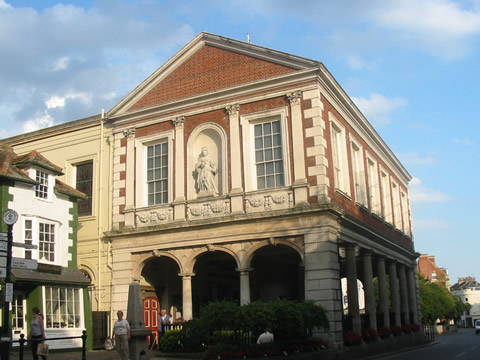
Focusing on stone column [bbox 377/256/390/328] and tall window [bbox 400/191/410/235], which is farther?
tall window [bbox 400/191/410/235]

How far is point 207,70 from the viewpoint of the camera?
84.8 feet

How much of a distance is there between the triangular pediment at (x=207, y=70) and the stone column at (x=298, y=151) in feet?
4.52

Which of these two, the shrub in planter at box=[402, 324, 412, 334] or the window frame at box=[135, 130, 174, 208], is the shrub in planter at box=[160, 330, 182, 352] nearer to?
the window frame at box=[135, 130, 174, 208]

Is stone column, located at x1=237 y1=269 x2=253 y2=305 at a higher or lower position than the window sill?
lower

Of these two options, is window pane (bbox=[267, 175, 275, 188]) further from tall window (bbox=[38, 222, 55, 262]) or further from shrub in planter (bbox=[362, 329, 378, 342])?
tall window (bbox=[38, 222, 55, 262])

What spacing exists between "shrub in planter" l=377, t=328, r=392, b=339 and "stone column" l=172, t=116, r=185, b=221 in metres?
10.4

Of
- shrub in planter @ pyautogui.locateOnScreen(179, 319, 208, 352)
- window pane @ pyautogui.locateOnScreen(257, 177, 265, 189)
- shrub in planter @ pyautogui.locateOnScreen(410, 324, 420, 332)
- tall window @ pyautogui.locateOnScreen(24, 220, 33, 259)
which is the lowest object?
shrub in planter @ pyautogui.locateOnScreen(410, 324, 420, 332)

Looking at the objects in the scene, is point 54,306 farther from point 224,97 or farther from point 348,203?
point 348,203

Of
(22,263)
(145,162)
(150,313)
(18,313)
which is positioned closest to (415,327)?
(150,313)

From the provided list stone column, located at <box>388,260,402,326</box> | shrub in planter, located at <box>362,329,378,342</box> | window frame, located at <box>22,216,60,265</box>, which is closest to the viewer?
window frame, located at <box>22,216,60,265</box>

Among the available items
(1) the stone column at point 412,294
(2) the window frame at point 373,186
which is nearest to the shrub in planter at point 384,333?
(2) the window frame at point 373,186

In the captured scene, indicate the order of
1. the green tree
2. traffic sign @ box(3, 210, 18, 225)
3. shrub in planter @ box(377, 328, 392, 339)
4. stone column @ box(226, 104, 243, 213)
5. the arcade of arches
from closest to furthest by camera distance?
1. traffic sign @ box(3, 210, 18, 225)
2. stone column @ box(226, 104, 243, 213)
3. shrub in planter @ box(377, 328, 392, 339)
4. the arcade of arches
5. the green tree

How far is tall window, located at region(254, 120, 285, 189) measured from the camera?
76.8 ft

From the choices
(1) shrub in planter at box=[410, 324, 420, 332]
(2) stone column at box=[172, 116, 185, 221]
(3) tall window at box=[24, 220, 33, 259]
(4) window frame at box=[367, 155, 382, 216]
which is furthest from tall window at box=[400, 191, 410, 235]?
(3) tall window at box=[24, 220, 33, 259]
